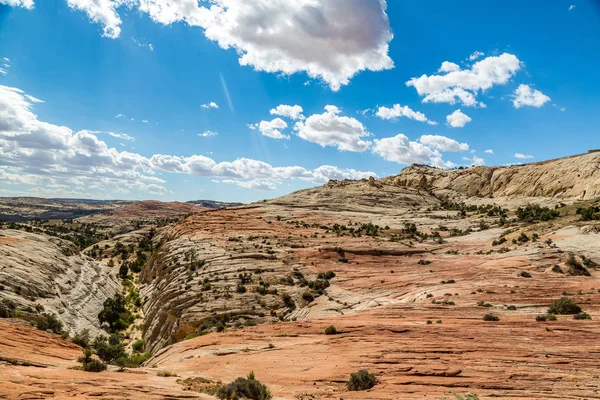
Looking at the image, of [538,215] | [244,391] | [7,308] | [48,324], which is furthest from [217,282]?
[538,215]

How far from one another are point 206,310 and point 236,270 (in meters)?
8.69

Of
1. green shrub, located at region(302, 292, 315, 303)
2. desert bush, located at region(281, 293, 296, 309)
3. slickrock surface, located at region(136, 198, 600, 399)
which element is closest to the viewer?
slickrock surface, located at region(136, 198, 600, 399)

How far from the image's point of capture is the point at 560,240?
33.6 metres

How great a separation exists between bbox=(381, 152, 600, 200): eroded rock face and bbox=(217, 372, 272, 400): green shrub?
69520 mm

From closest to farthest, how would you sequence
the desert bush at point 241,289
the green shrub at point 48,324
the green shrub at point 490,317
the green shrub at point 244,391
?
the green shrub at point 244,391, the green shrub at point 490,317, the green shrub at point 48,324, the desert bush at point 241,289

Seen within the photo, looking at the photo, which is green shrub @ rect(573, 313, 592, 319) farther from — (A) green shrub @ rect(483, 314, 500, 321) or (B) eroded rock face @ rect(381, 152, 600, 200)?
(B) eroded rock face @ rect(381, 152, 600, 200)

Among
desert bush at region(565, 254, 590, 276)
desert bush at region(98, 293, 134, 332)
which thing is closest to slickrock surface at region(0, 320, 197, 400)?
desert bush at region(98, 293, 134, 332)

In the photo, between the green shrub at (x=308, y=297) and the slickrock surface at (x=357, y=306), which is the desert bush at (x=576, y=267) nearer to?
the slickrock surface at (x=357, y=306)

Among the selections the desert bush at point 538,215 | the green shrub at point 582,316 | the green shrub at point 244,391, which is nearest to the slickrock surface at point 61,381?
the green shrub at point 244,391

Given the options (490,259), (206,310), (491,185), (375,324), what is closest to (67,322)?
(206,310)

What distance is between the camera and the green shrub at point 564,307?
1923cm

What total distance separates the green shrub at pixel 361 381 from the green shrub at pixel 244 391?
3159 mm

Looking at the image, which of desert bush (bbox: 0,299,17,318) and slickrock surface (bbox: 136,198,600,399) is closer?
slickrock surface (bbox: 136,198,600,399)

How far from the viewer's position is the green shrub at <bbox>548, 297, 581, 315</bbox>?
19.2 m
